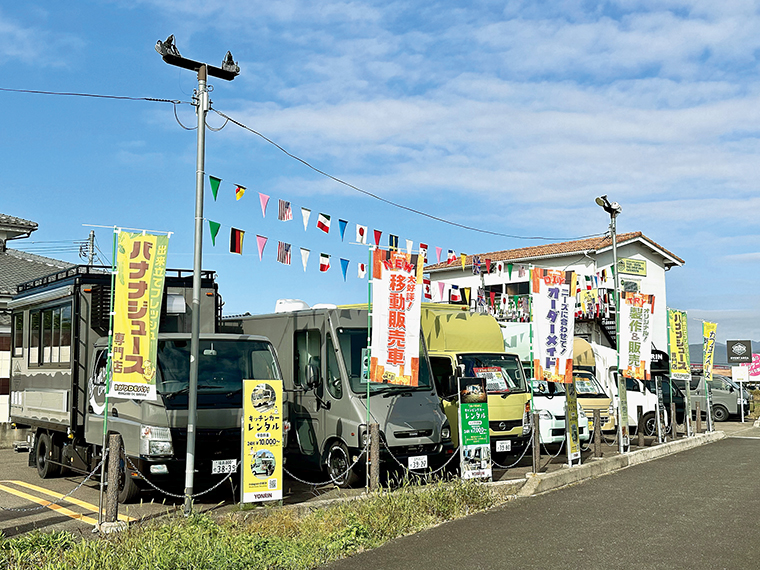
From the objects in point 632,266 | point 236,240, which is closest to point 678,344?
point 236,240

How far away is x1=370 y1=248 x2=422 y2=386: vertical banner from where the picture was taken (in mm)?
10242

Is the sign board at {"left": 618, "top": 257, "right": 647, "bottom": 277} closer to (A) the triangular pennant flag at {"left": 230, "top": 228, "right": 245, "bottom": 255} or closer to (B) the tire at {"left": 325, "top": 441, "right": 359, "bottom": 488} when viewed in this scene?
(A) the triangular pennant flag at {"left": 230, "top": 228, "right": 245, "bottom": 255}

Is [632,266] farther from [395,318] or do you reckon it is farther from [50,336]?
[50,336]

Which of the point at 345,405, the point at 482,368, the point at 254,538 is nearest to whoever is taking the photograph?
the point at 254,538

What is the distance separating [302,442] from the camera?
40.1 feet

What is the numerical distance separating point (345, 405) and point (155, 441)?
2949mm

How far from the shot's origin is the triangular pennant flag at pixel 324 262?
587 inches

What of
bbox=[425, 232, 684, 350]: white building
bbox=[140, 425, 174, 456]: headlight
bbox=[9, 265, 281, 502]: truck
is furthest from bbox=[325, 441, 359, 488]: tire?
bbox=[425, 232, 684, 350]: white building

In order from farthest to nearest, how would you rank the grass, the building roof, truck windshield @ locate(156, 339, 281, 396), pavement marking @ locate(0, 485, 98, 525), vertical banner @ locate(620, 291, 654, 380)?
the building roof
vertical banner @ locate(620, 291, 654, 380)
truck windshield @ locate(156, 339, 281, 396)
pavement marking @ locate(0, 485, 98, 525)
the grass

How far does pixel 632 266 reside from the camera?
114ft

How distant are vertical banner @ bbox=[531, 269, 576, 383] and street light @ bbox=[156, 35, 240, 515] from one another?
584cm

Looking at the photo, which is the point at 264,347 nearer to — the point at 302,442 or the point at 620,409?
the point at 302,442

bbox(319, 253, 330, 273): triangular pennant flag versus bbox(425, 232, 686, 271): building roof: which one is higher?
bbox(425, 232, 686, 271): building roof

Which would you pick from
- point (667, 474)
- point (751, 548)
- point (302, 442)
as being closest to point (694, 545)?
point (751, 548)
